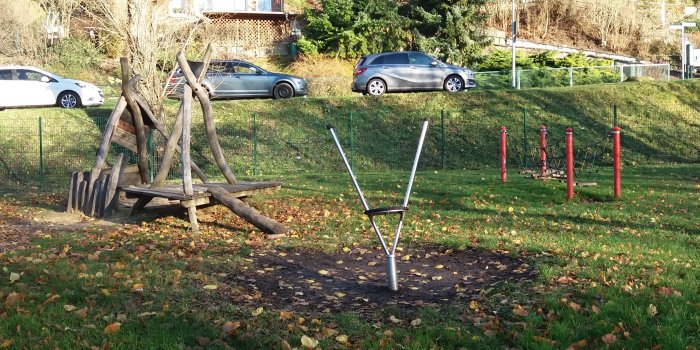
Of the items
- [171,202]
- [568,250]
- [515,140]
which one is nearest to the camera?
[568,250]

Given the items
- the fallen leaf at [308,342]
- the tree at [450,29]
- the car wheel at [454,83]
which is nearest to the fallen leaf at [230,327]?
the fallen leaf at [308,342]

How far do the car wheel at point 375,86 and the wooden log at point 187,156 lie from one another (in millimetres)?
15931

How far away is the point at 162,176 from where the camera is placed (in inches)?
479

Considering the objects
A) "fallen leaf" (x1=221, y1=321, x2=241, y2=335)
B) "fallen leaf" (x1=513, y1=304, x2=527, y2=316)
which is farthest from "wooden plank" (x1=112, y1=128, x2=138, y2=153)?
"fallen leaf" (x1=513, y1=304, x2=527, y2=316)

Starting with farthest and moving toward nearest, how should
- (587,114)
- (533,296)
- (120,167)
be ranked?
Answer: 1. (587,114)
2. (120,167)
3. (533,296)

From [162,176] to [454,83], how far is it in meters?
17.0

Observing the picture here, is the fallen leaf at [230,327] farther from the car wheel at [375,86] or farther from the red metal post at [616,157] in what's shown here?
the car wheel at [375,86]

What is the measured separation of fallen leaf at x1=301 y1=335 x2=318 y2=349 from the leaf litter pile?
0.90 metres

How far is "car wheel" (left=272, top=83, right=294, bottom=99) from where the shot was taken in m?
27.2

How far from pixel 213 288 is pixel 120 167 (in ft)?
19.7

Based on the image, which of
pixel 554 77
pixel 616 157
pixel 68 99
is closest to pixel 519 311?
pixel 616 157

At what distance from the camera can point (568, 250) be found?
9219 millimetres

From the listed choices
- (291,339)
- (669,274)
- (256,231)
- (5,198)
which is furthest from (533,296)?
(5,198)

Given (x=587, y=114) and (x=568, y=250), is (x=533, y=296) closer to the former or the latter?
(x=568, y=250)
